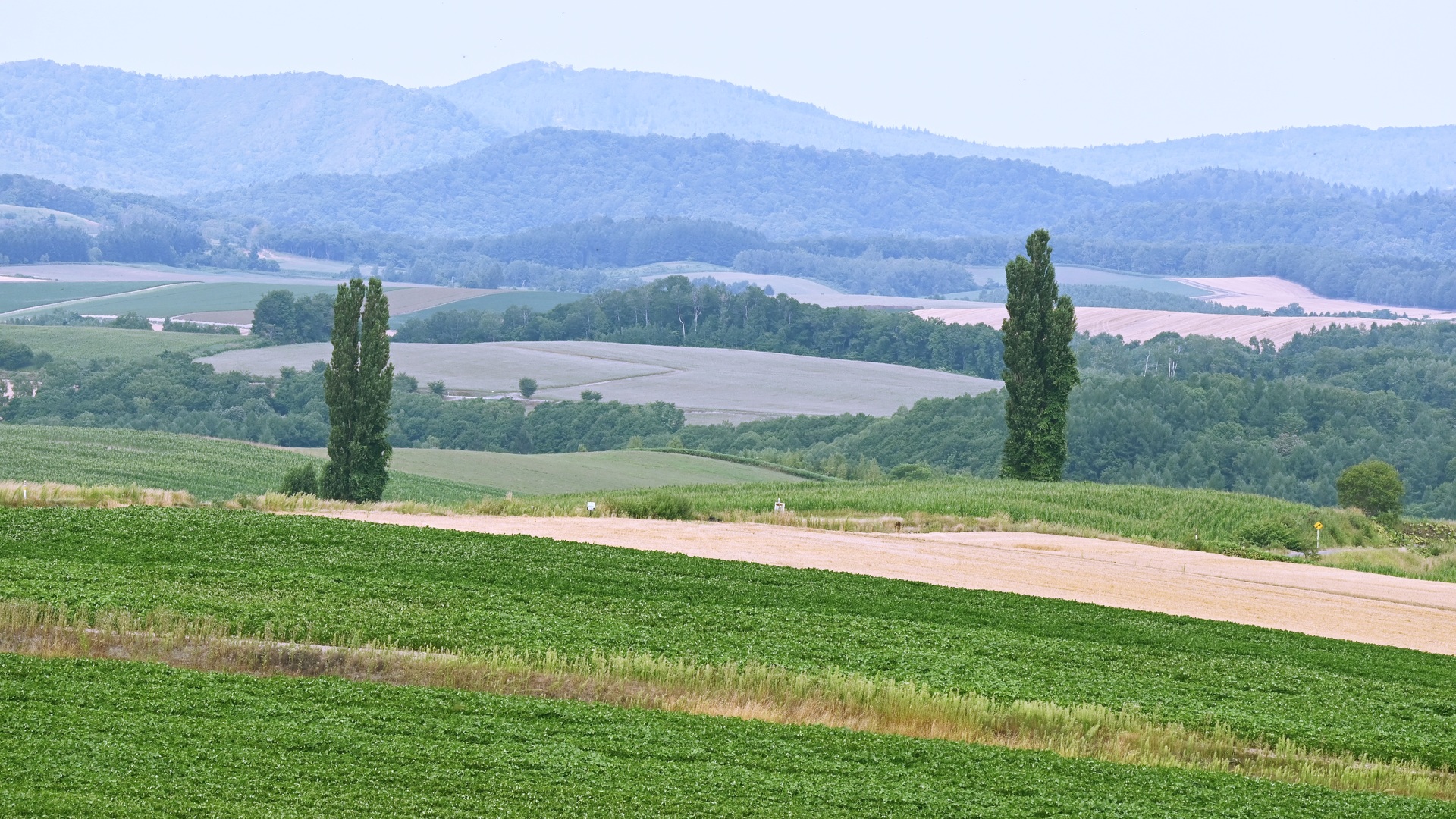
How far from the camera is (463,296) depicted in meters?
185

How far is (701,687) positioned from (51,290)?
18202 centimetres

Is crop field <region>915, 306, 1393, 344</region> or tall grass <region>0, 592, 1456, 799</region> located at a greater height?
crop field <region>915, 306, 1393, 344</region>

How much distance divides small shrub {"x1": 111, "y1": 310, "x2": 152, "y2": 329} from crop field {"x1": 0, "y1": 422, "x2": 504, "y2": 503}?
70669 mm

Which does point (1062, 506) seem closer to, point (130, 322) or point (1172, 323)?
point (130, 322)

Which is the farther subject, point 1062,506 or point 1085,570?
point 1062,506

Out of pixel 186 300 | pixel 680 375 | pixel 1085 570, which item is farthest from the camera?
pixel 186 300

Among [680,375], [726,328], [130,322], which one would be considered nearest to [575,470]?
[680,375]

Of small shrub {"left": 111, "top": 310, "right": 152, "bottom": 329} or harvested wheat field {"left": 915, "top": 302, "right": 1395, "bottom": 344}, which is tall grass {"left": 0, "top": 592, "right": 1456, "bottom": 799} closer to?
small shrub {"left": 111, "top": 310, "right": 152, "bottom": 329}

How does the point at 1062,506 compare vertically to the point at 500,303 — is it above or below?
below

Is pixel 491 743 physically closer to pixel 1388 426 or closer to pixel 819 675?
pixel 819 675

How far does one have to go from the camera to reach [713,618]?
23453 mm

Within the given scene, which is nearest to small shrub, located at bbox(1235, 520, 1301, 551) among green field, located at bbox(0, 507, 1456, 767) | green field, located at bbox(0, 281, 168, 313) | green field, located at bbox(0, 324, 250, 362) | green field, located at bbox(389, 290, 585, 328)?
green field, located at bbox(0, 507, 1456, 767)

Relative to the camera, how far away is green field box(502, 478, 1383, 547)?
45375 millimetres

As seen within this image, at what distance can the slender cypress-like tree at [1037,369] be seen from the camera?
5547 centimetres
